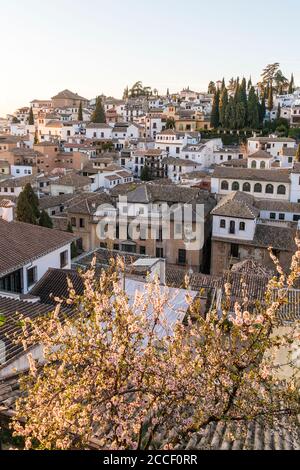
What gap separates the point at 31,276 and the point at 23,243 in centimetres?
137

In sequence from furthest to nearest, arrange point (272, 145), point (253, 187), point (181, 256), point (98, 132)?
point (98, 132) → point (272, 145) → point (253, 187) → point (181, 256)

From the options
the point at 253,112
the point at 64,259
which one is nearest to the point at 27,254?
the point at 64,259

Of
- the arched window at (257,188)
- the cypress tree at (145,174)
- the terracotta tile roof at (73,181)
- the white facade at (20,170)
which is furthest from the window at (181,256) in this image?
the white facade at (20,170)

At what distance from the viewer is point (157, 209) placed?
1371 inches

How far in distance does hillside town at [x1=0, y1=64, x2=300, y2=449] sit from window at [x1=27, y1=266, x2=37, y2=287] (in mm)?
75

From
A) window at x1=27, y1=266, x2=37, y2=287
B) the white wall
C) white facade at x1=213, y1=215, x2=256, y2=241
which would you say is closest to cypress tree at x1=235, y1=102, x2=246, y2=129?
white facade at x1=213, y1=215, x2=256, y2=241

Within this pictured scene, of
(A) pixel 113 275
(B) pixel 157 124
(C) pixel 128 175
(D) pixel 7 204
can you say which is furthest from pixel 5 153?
(A) pixel 113 275

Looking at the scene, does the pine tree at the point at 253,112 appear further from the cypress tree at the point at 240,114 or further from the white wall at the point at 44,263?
the white wall at the point at 44,263

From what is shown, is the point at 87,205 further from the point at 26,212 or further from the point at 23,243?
the point at 23,243

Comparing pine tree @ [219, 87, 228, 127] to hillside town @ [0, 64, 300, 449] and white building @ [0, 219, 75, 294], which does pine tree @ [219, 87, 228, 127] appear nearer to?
hillside town @ [0, 64, 300, 449]

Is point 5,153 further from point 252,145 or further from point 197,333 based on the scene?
point 197,333

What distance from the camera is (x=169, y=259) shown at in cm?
3369

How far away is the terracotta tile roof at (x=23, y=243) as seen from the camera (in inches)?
561

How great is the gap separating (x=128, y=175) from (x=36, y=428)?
51.5 metres
